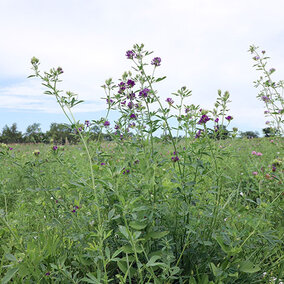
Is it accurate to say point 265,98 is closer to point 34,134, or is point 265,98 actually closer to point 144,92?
point 144,92

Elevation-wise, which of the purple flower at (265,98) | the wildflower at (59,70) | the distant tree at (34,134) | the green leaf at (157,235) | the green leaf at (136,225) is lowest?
the green leaf at (157,235)

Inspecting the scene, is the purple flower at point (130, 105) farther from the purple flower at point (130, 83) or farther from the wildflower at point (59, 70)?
the wildflower at point (59, 70)

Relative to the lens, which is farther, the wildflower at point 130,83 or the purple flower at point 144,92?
the wildflower at point 130,83

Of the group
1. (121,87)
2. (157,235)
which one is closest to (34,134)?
(121,87)

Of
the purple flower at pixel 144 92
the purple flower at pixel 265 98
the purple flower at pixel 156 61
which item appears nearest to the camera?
the purple flower at pixel 144 92

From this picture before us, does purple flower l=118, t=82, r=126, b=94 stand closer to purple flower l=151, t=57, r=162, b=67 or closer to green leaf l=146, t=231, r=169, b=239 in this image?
purple flower l=151, t=57, r=162, b=67

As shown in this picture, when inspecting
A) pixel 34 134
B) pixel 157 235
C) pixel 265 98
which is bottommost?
pixel 157 235

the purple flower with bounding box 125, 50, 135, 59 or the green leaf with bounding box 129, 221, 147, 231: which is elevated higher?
the purple flower with bounding box 125, 50, 135, 59

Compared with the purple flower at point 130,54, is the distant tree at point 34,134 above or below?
below

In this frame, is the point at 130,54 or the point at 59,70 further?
the point at 130,54

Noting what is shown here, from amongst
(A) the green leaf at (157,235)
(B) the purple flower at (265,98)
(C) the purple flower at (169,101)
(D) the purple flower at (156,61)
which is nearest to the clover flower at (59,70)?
(D) the purple flower at (156,61)

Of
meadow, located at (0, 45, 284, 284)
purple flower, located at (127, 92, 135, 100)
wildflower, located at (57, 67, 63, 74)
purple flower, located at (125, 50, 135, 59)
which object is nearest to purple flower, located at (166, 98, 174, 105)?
meadow, located at (0, 45, 284, 284)

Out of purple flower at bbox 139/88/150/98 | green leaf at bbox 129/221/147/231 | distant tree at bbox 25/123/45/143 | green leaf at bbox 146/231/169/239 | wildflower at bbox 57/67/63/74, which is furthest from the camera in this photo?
distant tree at bbox 25/123/45/143

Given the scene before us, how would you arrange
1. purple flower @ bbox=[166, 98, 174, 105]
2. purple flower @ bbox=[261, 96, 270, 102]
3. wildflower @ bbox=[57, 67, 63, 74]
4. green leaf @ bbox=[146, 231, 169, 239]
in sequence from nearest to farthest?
green leaf @ bbox=[146, 231, 169, 239]
wildflower @ bbox=[57, 67, 63, 74]
purple flower @ bbox=[166, 98, 174, 105]
purple flower @ bbox=[261, 96, 270, 102]
